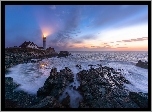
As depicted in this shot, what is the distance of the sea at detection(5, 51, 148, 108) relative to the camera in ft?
23.1

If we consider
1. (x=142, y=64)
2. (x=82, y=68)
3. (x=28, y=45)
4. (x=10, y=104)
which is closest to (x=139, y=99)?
(x=142, y=64)

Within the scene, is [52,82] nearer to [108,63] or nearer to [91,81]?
[91,81]

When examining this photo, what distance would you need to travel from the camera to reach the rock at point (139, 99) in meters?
6.72

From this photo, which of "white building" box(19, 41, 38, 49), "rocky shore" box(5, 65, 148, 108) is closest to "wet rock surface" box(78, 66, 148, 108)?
"rocky shore" box(5, 65, 148, 108)

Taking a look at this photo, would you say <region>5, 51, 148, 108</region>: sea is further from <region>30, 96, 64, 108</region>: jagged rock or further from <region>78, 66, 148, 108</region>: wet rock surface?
<region>30, 96, 64, 108</region>: jagged rock

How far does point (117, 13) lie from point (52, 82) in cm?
335

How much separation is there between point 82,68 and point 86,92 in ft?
2.98

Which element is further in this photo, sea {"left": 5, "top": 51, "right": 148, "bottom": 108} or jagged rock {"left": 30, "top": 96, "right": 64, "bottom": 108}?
sea {"left": 5, "top": 51, "right": 148, "bottom": 108}

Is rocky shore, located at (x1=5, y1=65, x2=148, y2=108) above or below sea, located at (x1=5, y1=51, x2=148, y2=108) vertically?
below

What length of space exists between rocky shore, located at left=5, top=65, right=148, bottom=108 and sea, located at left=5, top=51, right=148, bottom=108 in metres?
0.14

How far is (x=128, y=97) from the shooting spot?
702 cm

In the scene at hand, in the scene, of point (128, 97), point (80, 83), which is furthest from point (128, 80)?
point (80, 83)

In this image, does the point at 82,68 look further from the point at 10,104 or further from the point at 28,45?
the point at 10,104

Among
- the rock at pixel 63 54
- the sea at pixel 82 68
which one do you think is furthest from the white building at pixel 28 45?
the rock at pixel 63 54
